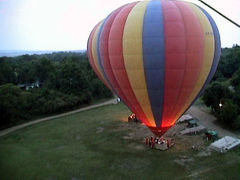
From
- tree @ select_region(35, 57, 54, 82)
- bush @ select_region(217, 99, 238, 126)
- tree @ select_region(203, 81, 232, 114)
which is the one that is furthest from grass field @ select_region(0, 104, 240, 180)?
tree @ select_region(35, 57, 54, 82)

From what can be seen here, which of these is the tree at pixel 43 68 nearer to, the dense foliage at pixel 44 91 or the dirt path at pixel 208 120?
the dense foliage at pixel 44 91

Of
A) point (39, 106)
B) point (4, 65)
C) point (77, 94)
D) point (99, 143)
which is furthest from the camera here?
point (4, 65)

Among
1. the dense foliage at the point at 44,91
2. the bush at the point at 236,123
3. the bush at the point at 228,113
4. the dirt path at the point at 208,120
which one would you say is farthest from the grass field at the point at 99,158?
the bush at the point at 228,113

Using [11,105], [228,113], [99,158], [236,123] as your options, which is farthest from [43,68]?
[236,123]

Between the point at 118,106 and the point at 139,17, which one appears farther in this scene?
the point at 118,106

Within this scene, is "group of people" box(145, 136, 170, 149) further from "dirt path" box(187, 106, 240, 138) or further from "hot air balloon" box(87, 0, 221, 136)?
"dirt path" box(187, 106, 240, 138)

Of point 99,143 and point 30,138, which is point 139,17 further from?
point 30,138

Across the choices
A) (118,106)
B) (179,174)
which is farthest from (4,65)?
(179,174)
